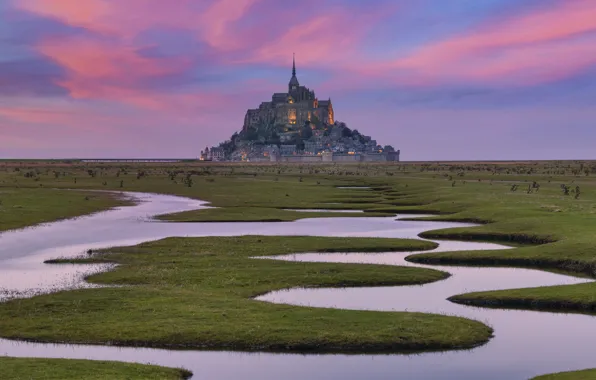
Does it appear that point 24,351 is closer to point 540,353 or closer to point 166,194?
point 540,353

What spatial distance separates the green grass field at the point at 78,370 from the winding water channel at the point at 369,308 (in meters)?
1.22

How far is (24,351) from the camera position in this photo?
22.5m

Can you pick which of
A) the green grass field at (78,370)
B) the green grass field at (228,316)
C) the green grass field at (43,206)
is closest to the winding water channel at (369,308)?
the green grass field at (228,316)

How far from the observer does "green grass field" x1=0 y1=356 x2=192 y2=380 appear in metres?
19.0

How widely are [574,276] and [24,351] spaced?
2683cm

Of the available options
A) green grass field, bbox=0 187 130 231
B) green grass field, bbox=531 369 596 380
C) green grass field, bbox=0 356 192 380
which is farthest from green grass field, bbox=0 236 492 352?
green grass field, bbox=0 187 130 231

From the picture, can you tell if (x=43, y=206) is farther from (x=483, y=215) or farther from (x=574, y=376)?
(x=574, y=376)

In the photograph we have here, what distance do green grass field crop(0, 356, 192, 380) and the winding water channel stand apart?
3.99ft

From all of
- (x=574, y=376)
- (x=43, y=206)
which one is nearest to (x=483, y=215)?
(x=574, y=376)

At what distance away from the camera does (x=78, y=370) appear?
64.6 ft

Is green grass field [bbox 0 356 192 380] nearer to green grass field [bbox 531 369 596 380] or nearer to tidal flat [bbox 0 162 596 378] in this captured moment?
tidal flat [bbox 0 162 596 378]

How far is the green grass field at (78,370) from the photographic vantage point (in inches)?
747

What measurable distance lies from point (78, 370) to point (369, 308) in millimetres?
13010

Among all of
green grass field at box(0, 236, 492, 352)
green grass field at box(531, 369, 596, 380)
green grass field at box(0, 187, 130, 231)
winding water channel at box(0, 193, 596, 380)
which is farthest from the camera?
green grass field at box(0, 187, 130, 231)
